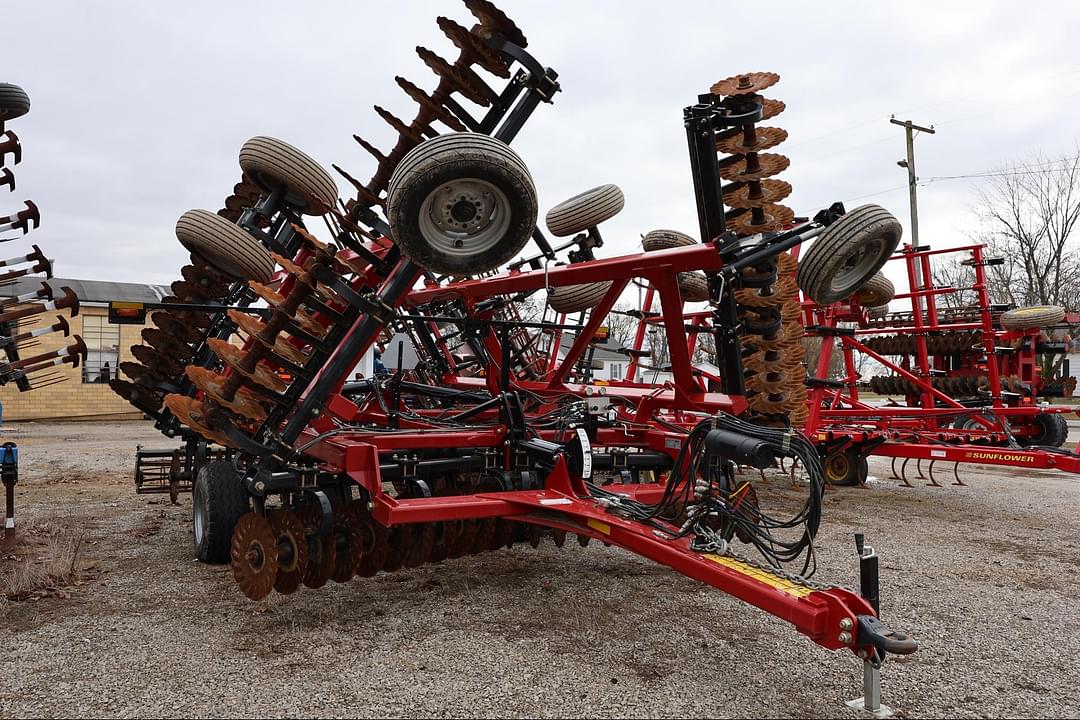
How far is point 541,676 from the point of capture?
3.37 metres

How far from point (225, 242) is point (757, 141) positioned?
3.46m

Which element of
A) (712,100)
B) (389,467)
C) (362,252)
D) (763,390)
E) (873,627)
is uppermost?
(712,100)

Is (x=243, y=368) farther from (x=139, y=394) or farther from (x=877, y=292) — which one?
(x=877, y=292)

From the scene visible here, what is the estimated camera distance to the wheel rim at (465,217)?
3648mm

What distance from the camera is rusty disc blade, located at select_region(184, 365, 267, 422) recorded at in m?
4.36

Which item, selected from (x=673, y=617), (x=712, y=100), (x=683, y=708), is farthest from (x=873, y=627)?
(x=712, y=100)

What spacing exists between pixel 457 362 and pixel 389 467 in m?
5.64

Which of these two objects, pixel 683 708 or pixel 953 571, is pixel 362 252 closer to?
pixel 683 708

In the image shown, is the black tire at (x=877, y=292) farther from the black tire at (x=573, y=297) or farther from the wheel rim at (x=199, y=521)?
the wheel rim at (x=199, y=521)

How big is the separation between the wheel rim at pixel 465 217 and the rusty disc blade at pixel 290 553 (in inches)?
64.2

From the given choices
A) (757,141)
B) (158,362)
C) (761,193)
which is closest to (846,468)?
(761,193)

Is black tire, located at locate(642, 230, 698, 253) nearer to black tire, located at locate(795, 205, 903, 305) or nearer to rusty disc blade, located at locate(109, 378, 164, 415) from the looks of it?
black tire, located at locate(795, 205, 903, 305)

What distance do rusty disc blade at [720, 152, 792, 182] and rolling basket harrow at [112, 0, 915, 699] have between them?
0.05 feet

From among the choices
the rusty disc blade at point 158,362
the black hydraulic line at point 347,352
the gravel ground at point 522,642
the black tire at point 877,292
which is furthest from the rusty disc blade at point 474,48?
the black tire at point 877,292
